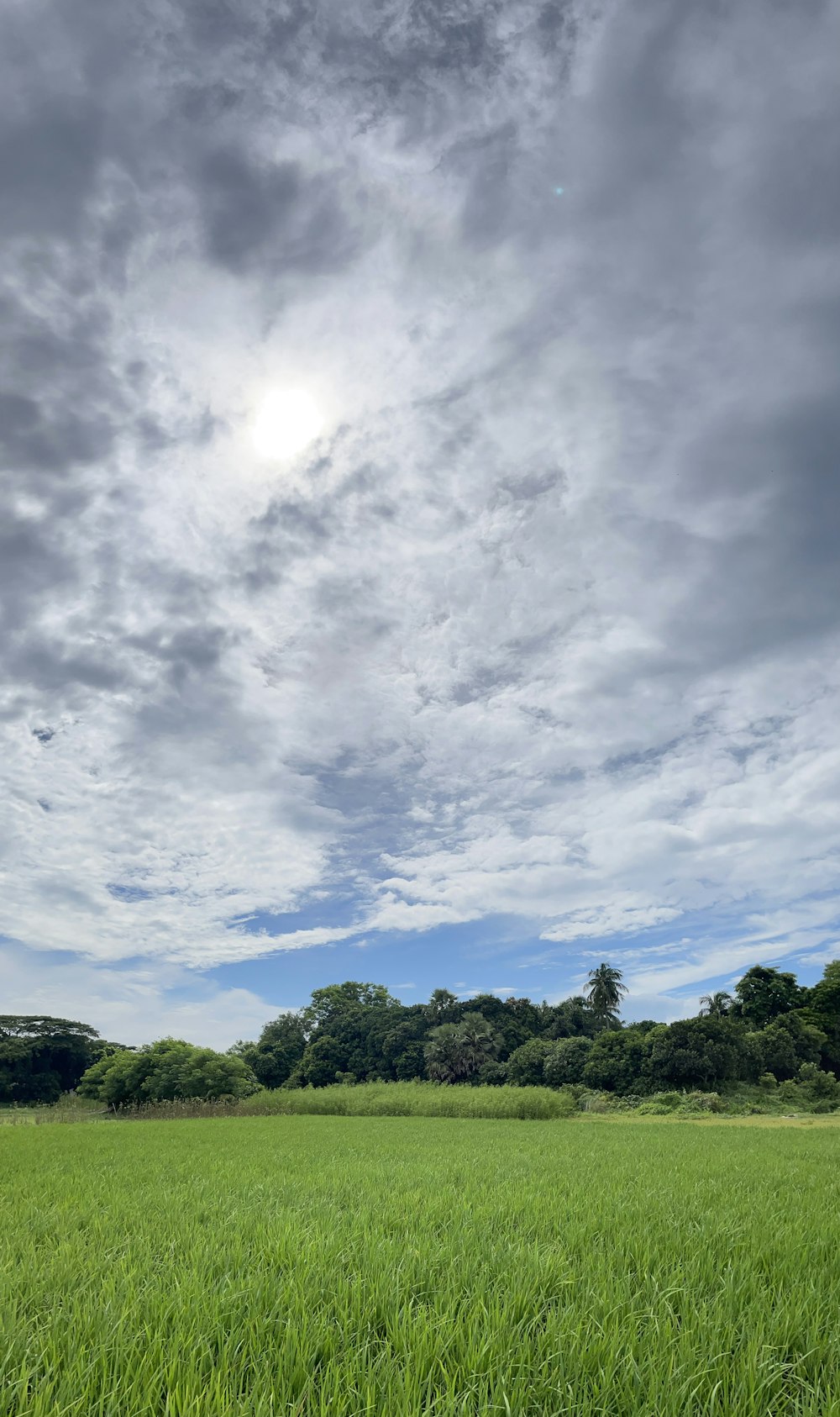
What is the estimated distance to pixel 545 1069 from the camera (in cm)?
4325

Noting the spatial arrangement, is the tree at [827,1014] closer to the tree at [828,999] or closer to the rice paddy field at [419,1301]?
the tree at [828,999]

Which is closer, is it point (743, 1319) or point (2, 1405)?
point (2, 1405)

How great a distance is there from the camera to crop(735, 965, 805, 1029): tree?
49.1 m

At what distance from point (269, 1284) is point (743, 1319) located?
236cm

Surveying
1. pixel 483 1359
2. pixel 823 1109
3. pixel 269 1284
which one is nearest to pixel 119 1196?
pixel 269 1284

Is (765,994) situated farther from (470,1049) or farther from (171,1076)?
(171,1076)

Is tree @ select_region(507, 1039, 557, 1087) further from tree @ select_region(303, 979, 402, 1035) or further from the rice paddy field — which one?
the rice paddy field

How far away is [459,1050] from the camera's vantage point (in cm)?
4909

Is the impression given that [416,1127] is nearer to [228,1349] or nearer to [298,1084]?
[228,1349]

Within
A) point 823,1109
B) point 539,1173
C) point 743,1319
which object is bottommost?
point 823,1109

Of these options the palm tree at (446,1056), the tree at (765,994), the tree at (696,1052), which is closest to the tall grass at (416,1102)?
the tree at (696,1052)

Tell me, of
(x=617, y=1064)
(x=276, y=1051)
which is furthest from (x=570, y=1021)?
(x=276, y=1051)

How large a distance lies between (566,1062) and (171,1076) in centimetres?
2398

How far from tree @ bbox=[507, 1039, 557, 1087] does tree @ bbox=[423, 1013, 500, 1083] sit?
3.32 meters
